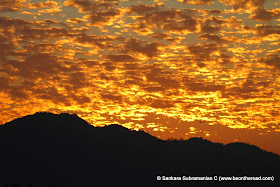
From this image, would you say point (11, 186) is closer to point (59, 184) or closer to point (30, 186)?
point (30, 186)

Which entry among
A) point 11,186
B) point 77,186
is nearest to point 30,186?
point 11,186

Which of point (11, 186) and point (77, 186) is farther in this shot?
point (77, 186)

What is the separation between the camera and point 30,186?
188 metres

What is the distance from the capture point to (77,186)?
199875 mm

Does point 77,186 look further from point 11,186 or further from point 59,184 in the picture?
point 11,186

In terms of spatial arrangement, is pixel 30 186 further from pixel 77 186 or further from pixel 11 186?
pixel 77 186

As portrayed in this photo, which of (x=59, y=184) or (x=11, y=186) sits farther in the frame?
(x=59, y=184)

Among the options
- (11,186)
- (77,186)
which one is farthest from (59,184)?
(11,186)

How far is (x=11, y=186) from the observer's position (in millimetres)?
181000

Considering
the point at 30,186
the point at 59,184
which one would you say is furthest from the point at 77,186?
the point at 30,186

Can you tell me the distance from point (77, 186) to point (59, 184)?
1097cm

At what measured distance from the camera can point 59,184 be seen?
19900 centimetres

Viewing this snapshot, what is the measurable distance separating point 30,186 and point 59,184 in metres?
17.8
